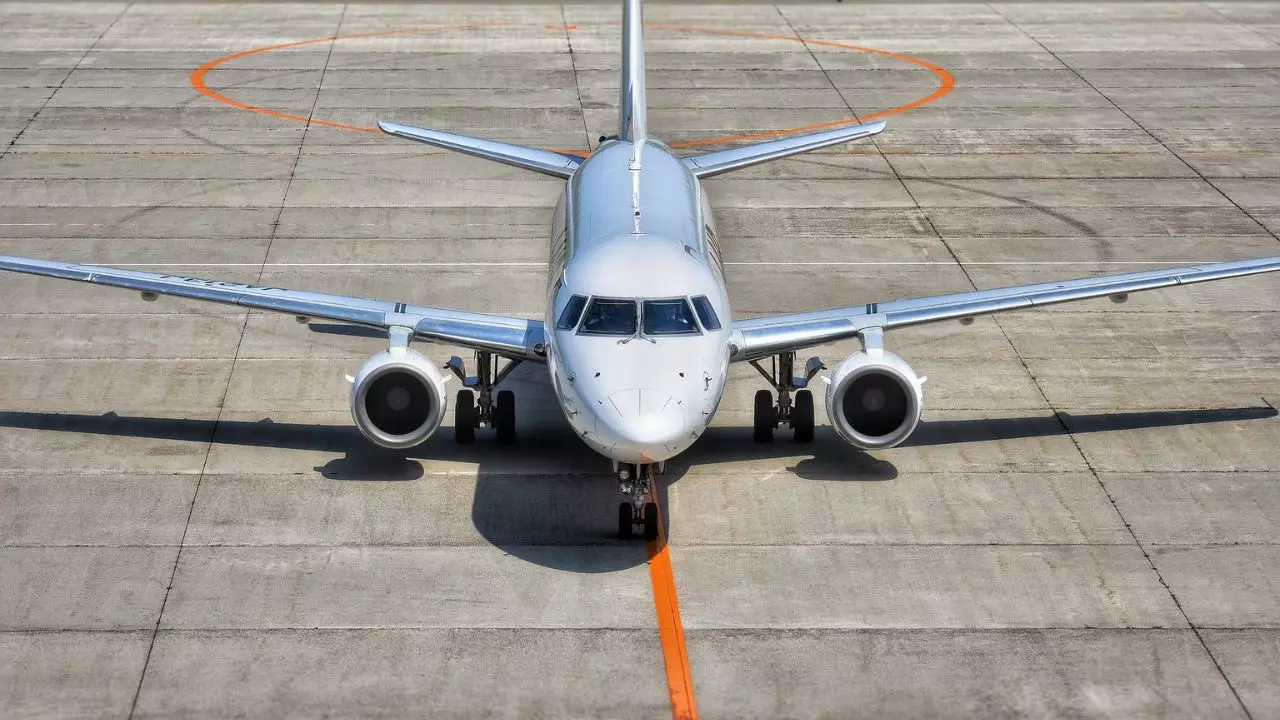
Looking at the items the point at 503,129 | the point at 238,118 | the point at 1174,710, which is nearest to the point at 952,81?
the point at 503,129

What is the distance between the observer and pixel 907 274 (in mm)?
29094

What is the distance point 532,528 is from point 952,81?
1063 inches

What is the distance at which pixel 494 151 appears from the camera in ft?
84.2

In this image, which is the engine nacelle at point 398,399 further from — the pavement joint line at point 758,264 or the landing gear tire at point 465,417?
the pavement joint line at point 758,264

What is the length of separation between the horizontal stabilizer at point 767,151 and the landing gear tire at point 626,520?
822 centimetres

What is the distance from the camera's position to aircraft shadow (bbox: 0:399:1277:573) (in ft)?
63.7

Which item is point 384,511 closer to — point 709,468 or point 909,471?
point 709,468

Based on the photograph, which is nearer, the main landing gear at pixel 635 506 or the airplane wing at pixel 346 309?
the main landing gear at pixel 635 506

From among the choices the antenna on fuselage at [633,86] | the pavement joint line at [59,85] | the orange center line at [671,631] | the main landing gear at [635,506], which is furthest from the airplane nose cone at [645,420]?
the pavement joint line at [59,85]

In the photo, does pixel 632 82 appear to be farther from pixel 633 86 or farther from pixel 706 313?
pixel 706 313

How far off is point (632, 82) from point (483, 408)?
6.58 metres

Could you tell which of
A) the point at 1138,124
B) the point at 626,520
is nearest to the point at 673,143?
the point at 1138,124

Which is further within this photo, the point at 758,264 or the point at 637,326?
the point at 758,264

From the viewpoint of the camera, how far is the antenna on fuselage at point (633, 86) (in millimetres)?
24938
